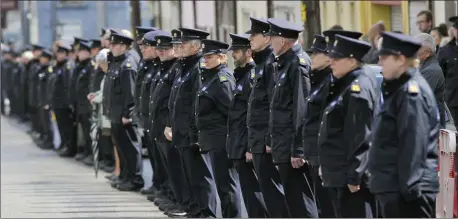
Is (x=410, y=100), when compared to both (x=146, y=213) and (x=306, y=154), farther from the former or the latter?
(x=146, y=213)

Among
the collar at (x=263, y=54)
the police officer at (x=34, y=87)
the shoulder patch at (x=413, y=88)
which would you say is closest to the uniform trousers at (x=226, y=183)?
the collar at (x=263, y=54)

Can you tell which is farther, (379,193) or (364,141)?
(364,141)

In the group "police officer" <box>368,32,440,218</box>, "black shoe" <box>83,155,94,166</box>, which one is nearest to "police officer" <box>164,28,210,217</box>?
"police officer" <box>368,32,440,218</box>

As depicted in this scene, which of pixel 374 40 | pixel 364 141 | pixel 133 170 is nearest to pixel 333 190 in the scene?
pixel 364 141

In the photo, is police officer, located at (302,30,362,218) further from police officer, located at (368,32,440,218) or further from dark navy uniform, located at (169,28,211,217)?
dark navy uniform, located at (169,28,211,217)

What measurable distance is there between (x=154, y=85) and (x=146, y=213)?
1604 millimetres

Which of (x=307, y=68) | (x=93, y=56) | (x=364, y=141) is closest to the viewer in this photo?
(x=364, y=141)

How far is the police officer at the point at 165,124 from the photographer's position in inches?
640

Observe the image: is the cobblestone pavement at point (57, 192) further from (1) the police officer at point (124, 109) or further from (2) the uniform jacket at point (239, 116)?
(2) the uniform jacket at point (239, 116)

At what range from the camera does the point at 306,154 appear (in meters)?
11.5

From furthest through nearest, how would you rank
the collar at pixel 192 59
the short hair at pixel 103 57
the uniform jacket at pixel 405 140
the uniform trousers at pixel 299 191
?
the short hair at pixel 103 57 → the collar at pixel 192 59 → the uniform trousers at pixel 299 191 → the uniform jacket at pixel 405 140

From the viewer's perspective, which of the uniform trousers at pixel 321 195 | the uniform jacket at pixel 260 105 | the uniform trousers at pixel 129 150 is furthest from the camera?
the uniform trousers at pixel 129 150

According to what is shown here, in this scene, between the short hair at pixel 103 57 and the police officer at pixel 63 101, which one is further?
the police officer at pixel 63 101

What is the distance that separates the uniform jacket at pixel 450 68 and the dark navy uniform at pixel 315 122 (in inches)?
249
